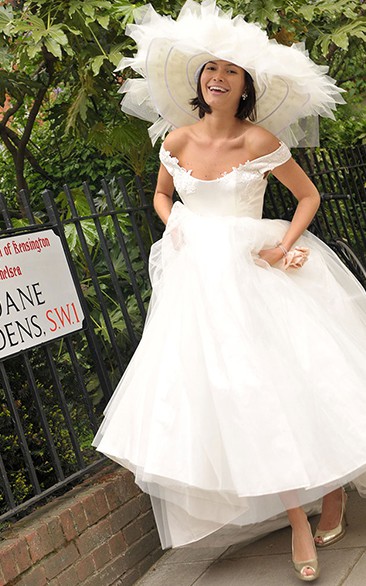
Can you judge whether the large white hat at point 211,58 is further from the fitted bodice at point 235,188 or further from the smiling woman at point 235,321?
the fitted bodice at point 235,188

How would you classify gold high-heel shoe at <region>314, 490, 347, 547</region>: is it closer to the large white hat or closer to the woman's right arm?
the woman's right arm

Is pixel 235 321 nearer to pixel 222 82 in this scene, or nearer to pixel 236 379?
pixel 236 379

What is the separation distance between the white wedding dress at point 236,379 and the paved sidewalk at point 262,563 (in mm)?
305

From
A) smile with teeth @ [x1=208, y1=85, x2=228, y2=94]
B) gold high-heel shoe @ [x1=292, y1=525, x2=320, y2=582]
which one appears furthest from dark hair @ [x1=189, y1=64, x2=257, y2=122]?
gold high-heel shoe @ [x1=292, y1=525, x2=320, y2=582]

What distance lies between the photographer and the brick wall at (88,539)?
12.7 feet

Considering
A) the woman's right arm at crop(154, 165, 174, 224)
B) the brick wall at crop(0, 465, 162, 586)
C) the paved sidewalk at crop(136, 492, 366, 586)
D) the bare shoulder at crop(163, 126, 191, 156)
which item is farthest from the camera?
the woman's right arm at crop(154, 165, 174, 224)

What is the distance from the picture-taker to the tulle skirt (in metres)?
3.66

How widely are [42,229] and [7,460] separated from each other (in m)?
1.13

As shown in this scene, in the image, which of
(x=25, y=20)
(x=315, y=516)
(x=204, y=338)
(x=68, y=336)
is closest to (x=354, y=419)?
(x=204, y=338)

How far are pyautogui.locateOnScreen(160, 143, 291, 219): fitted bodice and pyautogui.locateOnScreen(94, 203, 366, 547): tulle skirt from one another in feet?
0.21

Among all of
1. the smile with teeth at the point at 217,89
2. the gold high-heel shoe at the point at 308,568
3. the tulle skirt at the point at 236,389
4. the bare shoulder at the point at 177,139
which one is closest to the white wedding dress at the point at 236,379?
the tulle skirt at the point at 236,389

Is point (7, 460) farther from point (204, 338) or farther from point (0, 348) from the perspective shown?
point (204, 338)

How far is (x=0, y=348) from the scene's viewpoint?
13.2 feet

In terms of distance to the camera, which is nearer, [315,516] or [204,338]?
[204,338]
